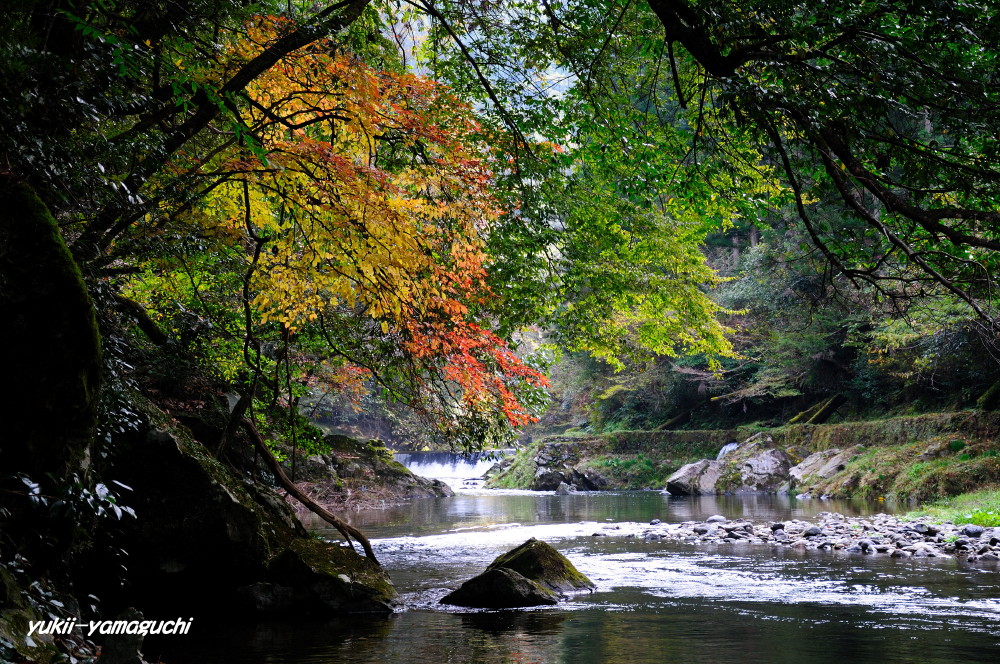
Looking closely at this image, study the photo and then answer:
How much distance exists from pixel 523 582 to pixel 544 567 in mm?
763

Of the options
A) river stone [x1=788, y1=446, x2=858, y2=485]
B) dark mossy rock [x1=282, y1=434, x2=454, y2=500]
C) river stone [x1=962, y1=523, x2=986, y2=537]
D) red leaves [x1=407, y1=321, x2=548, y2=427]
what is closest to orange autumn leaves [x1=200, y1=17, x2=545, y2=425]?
red leaves [x1=407, y1=321, x2=548, y2=427]

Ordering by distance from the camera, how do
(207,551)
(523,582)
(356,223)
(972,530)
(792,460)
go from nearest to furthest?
(356,223)
(207,551)
(523,582)
(972,530)
(792,460)

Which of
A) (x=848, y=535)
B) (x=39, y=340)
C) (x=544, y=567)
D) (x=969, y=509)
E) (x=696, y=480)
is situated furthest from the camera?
(x=696, y=480)

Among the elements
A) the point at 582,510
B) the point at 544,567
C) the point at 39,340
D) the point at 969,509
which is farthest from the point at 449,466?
the point at 39,340

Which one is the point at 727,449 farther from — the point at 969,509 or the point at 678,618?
the point at 678,618

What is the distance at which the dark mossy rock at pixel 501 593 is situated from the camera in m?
8.01

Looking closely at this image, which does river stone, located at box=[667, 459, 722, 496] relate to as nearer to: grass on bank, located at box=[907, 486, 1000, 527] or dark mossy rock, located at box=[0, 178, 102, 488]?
grass on bank, located at box=[907, 486, 1000, 527]

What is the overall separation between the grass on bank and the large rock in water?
8.39 m

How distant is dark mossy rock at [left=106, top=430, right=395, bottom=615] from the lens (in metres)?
7.21

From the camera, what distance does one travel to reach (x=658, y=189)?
763 centimetres

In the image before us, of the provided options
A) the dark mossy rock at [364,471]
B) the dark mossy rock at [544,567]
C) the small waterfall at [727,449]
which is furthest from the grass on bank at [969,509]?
the dark mossy rock at [364,471]

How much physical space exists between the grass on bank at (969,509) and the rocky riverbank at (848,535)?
44 centimetres

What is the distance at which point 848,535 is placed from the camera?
41.8 ft

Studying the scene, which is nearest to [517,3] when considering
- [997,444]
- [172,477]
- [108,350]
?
[108,350]
